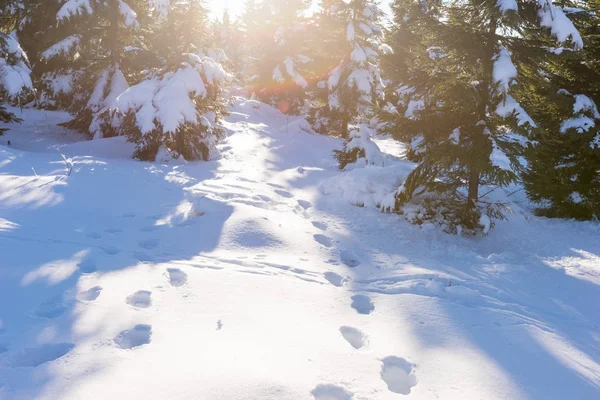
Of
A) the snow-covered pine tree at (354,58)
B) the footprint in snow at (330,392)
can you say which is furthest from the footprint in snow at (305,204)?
the snow-covered pine tree at (354,58)

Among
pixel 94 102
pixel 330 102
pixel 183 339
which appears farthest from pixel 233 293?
pixel 330 102

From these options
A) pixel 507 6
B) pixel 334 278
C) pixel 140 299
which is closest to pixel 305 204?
pixel 334 278

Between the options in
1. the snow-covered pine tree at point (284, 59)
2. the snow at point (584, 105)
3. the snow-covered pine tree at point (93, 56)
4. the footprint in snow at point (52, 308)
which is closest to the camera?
the footprint in snow at point (52, 308)

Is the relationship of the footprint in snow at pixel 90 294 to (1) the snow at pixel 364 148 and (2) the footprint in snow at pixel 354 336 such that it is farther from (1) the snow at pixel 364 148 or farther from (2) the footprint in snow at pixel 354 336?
(1) the snow at pixel 364 148

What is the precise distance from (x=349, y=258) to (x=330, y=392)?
3044 millimetres

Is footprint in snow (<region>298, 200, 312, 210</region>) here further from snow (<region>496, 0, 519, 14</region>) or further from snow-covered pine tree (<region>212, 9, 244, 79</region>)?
snow-covered pine tree (<region>212, 9, 244, 79</region>)

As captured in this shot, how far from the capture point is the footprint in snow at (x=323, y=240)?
607 cm

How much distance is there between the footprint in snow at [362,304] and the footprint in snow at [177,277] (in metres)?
1.95

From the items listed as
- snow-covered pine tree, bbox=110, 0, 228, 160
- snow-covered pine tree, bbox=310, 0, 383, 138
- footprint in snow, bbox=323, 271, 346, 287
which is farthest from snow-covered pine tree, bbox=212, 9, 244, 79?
footprint in snow, bbox=323, 271, 346, 287

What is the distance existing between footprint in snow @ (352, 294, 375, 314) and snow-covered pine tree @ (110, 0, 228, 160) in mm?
7108

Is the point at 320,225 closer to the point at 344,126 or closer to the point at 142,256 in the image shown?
the point at 142,256

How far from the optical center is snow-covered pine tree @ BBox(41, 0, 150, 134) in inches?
492

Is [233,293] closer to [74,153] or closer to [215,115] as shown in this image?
[74,153]

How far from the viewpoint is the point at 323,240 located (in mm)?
6203
